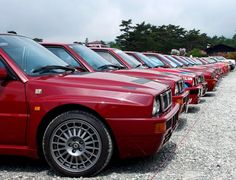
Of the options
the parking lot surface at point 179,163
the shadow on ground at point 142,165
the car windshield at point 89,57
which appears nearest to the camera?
the parking lot surface at point 179,163

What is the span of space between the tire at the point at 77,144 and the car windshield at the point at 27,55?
738mm

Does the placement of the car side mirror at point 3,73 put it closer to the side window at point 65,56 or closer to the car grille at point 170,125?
the car grille at point 170,125

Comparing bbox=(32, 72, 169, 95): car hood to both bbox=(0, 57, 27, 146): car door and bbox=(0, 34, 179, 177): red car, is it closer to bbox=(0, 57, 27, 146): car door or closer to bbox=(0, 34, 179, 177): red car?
bbox=(0, 34, 179, 177): red car

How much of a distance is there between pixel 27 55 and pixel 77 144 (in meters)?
1.28

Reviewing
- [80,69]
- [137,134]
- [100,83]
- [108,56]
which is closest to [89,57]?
[80,69]

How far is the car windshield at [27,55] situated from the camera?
4.93 meters

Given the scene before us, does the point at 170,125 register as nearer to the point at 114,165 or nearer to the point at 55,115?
the point at 114,165

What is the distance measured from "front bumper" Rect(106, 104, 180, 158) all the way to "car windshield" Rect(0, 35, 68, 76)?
1.16 metres

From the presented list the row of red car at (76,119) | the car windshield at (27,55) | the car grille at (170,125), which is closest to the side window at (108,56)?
the car windshield at (27,55)

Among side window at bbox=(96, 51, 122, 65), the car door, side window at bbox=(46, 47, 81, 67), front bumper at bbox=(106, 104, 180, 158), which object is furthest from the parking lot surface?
side window at bbox=(96, 51, 122, 65)

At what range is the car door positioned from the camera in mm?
4652

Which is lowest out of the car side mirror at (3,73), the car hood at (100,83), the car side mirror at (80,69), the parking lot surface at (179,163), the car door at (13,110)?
the parking lot surface at (179,163)

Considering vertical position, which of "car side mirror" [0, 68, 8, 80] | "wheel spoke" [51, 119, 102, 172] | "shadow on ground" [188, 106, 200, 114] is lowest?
"shadow on ground" [188, 106, 200, 114]

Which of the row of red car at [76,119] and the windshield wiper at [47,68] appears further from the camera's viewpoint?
the windshield wiper at [47,68]
